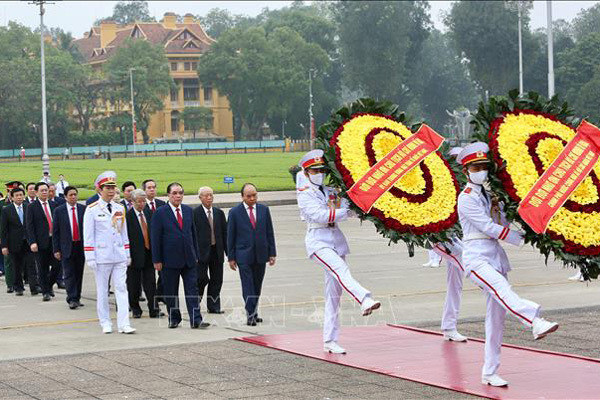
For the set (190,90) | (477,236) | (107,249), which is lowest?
(107,249)

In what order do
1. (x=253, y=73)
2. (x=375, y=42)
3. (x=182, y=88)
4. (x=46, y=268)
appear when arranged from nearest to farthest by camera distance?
1. (x=46, y=268)
2. (x=375, y=42)
3. (x=253, y=73)
4. (x=182, y=88)

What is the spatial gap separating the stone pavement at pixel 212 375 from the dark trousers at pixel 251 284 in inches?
50.4

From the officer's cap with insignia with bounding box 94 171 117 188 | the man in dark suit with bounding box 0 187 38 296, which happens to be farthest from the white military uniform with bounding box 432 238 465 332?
the man in dark suit with bounding box 0 187 38 296

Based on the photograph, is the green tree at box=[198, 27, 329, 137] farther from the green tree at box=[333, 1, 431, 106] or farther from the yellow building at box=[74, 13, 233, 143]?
the yellow building at box=[74, 13, 233, 143]

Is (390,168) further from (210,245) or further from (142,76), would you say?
(142,76)

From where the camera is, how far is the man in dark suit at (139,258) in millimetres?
14805

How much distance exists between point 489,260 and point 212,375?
8.72 ft

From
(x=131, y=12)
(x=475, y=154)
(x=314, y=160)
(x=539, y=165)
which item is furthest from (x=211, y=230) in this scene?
(x=131, y=12)

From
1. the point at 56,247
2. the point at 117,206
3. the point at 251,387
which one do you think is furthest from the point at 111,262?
the point at 251,387

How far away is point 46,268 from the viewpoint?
1716 cm

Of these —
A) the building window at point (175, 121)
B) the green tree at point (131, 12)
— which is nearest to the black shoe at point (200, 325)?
the building window at point (175, 121)

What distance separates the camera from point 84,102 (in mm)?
107000

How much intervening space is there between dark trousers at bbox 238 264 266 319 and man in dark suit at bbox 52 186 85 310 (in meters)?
2.93

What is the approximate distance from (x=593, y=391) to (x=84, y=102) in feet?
330
